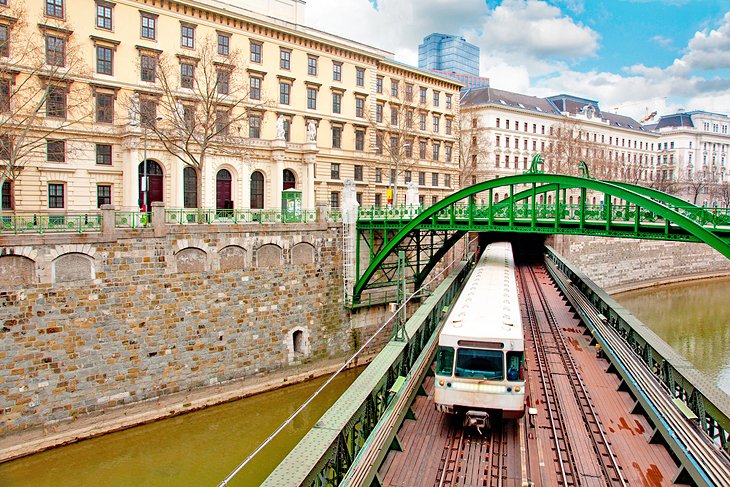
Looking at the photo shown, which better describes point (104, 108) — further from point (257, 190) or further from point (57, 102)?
point (257, 190)

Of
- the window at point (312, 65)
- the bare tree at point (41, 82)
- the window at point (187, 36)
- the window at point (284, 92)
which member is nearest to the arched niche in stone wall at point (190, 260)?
the bare tree at point (41, 82)

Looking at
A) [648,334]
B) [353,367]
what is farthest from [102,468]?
[648,334]

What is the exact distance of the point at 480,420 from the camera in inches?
456

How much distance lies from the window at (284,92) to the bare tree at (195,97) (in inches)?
123

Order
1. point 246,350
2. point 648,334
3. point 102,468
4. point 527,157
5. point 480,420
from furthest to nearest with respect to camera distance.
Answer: point 527,157
point 246,350
point 102,468
point 648,334
point 480,420

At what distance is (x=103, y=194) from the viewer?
1390 inches

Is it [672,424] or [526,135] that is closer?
[672,424]

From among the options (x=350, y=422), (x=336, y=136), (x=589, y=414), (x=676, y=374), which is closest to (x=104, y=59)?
(x=336, y=136)

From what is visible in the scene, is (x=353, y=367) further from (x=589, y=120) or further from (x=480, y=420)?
(x=589, y=120)

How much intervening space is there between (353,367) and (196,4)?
87.6 ft

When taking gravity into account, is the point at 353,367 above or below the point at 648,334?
below

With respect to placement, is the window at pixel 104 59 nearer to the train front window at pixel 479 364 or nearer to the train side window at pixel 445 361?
the train side window at pixel 445 361

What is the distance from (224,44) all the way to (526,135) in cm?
5171

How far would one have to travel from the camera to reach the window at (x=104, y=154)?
3469 cm
